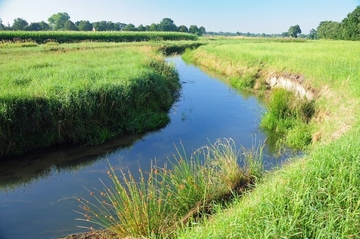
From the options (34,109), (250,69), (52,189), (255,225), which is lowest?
(52,189)

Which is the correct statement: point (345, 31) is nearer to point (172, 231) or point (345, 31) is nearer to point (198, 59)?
point (198, 59)

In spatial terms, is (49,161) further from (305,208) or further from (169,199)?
(305,208)

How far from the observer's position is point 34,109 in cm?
714

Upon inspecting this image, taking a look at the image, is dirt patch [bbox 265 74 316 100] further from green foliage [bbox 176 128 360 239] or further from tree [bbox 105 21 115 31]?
tree [bbox 105 21 115 31]

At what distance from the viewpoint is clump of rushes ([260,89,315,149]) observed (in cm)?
827

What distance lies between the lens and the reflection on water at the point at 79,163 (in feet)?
15.8

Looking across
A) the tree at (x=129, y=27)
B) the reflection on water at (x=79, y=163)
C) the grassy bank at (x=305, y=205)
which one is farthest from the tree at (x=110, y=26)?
the grassy bank at (x=305, y=205)

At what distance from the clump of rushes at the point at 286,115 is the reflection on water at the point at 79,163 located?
19.9 inches

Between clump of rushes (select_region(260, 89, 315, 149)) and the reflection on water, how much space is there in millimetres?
505

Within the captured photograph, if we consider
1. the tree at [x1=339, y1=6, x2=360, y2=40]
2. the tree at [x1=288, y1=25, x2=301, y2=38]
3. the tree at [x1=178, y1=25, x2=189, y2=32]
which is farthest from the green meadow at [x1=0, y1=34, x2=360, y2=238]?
the tree at [x1=288, y1=25, x2=301, y2=38]

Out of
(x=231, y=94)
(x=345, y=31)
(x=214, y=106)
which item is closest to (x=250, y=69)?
(x=231, y=94)

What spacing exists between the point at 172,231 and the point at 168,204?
0.70m

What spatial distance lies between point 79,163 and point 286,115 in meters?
6.22

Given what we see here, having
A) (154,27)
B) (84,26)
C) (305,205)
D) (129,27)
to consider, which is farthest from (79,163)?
(154,27)
